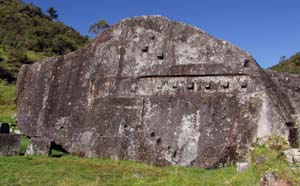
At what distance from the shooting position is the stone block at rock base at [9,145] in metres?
13.7

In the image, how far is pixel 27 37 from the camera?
57938 millimetres

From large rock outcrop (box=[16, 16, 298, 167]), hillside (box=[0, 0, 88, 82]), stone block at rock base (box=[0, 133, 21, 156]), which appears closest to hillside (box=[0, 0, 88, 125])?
hillside (box=[0, 0, 88, 82])

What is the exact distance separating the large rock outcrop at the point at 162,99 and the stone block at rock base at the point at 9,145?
219 cm

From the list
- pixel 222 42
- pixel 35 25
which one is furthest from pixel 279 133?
pixel 35 25

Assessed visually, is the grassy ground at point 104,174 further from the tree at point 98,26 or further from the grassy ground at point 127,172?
the tree at point 98,26

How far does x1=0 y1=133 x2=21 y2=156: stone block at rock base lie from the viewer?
45.0ft

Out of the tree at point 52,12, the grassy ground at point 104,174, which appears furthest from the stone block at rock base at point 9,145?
the tree at point 52,12

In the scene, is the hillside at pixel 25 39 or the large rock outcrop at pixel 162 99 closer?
the large rock outcrop at pixel 162 99

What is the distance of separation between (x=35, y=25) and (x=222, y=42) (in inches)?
2202

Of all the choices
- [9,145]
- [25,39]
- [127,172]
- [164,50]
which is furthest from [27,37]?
[127,172]

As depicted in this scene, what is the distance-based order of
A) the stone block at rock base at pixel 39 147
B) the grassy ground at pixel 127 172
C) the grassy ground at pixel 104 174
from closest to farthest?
the grassy ground at pixel 127 172, the grassy ground at pixel 104 174, the stone block at rock base at pixel 39 147

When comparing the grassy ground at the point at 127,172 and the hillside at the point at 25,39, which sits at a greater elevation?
the hillside at the point at 25,39

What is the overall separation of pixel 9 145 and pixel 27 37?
46.3 m

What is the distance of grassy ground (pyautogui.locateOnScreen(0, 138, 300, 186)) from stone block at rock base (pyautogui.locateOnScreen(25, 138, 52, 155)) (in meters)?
0.62
